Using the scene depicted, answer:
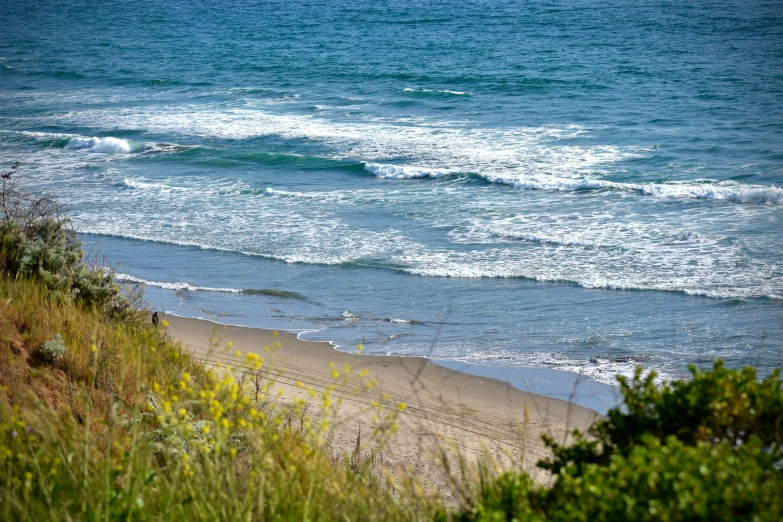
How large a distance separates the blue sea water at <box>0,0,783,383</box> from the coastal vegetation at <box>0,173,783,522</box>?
419 cm

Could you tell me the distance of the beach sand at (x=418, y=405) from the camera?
287 inches

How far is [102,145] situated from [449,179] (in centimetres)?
1217

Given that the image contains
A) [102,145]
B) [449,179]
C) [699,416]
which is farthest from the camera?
[102,145]

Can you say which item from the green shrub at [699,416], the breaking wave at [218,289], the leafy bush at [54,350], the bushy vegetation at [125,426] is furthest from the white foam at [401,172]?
the green shrub at [699,416]

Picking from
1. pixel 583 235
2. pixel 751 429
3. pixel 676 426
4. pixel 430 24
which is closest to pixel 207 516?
pixel 676 426

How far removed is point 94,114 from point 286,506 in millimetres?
30364

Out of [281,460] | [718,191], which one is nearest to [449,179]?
[718,191]

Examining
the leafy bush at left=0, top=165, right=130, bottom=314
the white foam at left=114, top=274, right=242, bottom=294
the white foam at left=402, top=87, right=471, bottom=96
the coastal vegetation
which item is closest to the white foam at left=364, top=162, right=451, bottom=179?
the white foam at left=114, top=274, right=242, bottom=294

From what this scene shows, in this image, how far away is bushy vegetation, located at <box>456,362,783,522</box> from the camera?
2697 millimetres

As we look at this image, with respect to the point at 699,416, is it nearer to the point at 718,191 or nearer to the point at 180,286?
the point at 180,286

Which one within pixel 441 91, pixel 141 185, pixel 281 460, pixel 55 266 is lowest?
pixel 141 185

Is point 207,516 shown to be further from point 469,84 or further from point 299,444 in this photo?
point 469,84

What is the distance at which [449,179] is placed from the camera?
21078mm

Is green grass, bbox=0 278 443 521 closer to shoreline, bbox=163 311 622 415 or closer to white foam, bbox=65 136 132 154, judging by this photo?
shoreline, bbox=163 311 622 415
